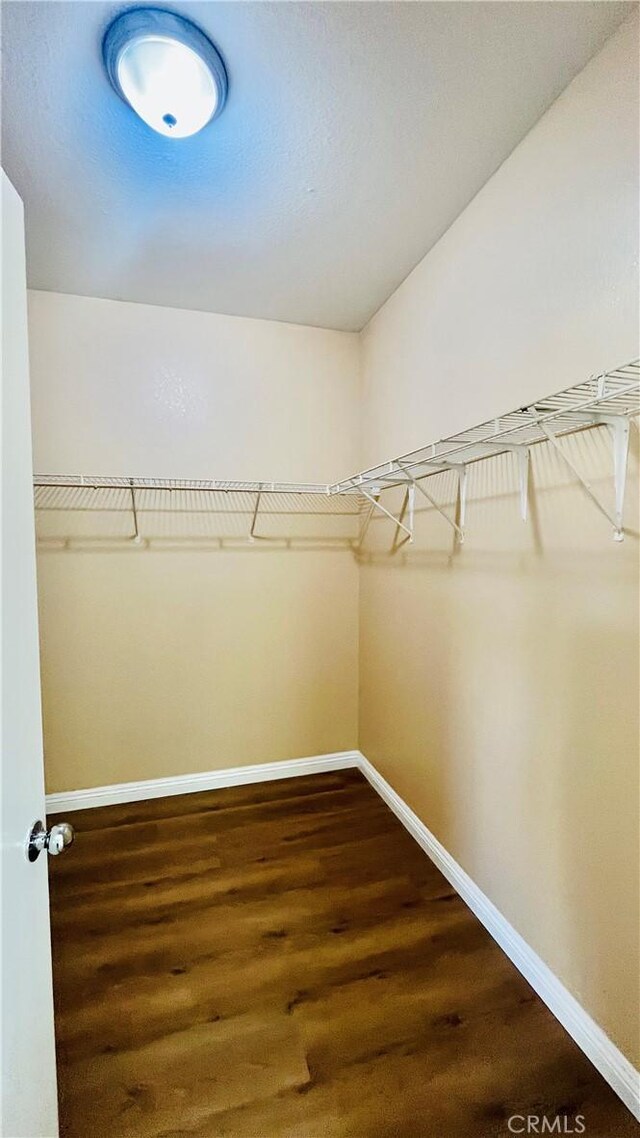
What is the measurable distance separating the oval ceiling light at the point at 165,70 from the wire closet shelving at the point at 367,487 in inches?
42.9

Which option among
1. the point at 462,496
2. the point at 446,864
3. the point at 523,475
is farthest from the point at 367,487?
the point at 446,864

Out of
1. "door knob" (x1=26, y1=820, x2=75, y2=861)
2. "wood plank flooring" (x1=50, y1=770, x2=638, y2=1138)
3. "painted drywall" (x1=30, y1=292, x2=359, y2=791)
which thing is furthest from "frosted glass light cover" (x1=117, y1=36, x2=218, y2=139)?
"wood plank flooring" (x1=50, y1=770, x2=638, y2=1138)

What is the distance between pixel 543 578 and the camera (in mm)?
1444

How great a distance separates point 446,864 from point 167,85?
105 inches

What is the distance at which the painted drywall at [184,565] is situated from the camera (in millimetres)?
2379

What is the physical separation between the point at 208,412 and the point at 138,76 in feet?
4.60

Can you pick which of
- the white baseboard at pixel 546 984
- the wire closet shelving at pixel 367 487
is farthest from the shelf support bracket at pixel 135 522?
the white baseboard at pixel 546 984

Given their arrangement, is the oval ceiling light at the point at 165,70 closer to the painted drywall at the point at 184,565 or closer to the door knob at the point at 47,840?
the painted drywall at the point at 184,565

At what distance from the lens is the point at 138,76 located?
122 cm

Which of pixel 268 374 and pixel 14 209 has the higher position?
pixel 268 374

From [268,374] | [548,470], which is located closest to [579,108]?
[548,470]

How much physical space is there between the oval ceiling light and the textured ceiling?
3 centimetres

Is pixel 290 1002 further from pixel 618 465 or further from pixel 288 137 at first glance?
pixel 288 137

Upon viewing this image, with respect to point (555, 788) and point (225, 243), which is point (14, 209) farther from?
point (555, 788)
